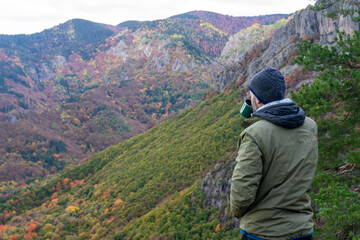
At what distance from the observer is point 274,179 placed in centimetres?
269

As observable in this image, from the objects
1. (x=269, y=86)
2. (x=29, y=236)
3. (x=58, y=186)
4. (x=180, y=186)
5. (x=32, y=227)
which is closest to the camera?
(x=269, y=86)

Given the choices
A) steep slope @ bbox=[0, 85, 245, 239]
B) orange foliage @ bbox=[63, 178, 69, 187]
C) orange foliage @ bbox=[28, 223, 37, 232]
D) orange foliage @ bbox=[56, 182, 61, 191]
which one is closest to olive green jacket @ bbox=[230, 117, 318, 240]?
steep slope @ bbox=[0, 85, 245, 239]

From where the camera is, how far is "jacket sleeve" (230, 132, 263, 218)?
2.57m

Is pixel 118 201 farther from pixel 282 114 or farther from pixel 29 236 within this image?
pixel 282 114

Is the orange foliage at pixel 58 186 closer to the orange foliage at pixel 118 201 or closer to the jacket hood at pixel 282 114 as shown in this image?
the orange foliage at pixel 118 201

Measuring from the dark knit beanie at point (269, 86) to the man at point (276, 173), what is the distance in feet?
0.45

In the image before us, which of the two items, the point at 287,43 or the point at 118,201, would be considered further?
the point at 287,43

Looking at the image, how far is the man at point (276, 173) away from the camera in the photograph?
8.56ft

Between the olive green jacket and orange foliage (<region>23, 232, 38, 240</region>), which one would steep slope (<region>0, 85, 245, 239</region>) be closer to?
orange foliage (<region>23, 232, 38, 240</region>)

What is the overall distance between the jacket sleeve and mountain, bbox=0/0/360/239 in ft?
12.6

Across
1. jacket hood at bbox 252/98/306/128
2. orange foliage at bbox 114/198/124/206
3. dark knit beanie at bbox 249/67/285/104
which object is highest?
dark knit beanie at bbox 249/67/285/104

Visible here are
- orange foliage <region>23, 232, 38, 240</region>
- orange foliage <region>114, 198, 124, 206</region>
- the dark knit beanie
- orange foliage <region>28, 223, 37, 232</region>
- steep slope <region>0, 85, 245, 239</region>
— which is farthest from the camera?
orange foliage <region>28, 223, 37, 232</region>

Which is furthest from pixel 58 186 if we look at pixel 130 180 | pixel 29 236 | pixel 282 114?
pixel 282 114

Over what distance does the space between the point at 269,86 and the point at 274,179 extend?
965mm
